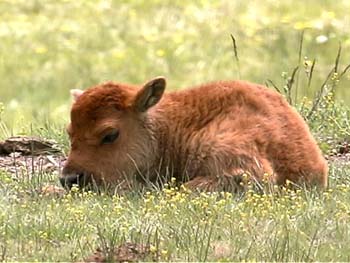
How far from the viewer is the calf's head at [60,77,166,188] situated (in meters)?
9.07

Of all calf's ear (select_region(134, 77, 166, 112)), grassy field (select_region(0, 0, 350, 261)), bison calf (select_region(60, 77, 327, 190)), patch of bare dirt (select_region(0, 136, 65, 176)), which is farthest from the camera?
patch of bare dirt (select_region(0, 136, 65, 176))

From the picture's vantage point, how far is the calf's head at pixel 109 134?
9.07m

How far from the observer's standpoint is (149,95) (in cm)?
919

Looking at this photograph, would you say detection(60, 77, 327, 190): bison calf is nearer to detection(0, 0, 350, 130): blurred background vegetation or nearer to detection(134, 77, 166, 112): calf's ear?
detection(134, 77, 166, 112): calf's ear

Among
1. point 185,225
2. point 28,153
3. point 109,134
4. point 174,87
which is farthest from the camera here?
point 174,87

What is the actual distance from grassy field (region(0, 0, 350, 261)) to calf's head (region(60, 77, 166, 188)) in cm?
34

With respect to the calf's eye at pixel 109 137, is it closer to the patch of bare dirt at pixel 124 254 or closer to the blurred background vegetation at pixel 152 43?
the patch of bare dirt at pixel 124 254

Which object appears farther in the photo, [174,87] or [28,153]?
[174,87]

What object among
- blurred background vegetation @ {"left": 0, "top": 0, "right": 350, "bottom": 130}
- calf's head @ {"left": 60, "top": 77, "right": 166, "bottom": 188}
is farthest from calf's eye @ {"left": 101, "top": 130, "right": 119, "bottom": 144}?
blurred background vegetation @ {"left": 0, "top": 0, "right": 350, "bottom": 130}

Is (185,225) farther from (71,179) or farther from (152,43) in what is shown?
(152,43)

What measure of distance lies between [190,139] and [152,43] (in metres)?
8.06

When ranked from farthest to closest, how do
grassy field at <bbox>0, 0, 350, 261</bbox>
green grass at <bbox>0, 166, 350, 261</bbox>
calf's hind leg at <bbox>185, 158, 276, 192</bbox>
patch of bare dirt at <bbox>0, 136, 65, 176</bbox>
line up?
patch of bare dirt at <bbox>0, 136, 65, 176</bbox>
calf's hind leg at <bbox>185, 158, 276, 192</bbox>
grassy field at <bbox>0, 0, 350, 261</bbox>
green grass at <bbox>0, 166, 350, 261</bbox>

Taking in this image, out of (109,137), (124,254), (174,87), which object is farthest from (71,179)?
(174,87)

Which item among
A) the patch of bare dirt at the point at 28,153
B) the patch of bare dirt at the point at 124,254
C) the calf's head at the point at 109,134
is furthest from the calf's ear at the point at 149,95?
the patch of bare dirt at the point at 124,254
